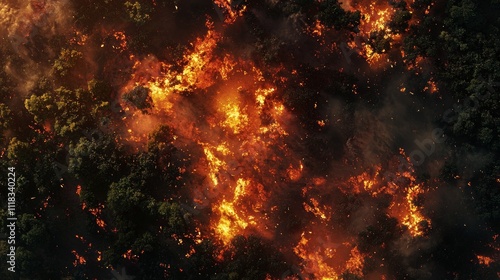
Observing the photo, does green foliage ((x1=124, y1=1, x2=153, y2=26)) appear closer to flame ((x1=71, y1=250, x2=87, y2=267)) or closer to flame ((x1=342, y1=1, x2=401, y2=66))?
flame ((x1=342, y1=1, x2=401, y2=66))

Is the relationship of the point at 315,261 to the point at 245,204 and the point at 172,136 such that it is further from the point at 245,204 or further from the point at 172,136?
the point at 172,136

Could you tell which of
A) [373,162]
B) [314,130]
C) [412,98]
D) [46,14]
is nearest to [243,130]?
[314,130]

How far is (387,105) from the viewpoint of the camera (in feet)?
132

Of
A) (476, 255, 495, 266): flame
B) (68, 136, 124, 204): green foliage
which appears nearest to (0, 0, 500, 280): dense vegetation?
(68, 136, 124, 204): green foliage

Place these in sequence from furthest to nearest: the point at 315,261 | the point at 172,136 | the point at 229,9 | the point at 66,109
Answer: the point at 229,9 < the point at 172,136 < the point at 315,261 < the point at 66,109

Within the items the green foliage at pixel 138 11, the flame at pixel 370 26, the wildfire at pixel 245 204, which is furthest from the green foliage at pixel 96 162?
the flame at pixel 370 26

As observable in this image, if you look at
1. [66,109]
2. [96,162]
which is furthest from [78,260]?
[66,109]

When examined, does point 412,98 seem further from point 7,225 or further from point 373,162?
point 7,225

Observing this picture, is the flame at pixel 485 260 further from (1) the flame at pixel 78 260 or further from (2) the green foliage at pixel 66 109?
(2) the green foliage at pixel 66 109

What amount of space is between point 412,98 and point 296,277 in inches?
729

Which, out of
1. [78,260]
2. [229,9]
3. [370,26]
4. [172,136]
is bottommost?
[78,260]

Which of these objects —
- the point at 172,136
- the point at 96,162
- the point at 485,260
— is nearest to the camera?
the point at 96,162

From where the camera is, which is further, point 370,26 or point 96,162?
point 370,26

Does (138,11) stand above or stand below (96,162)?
above
